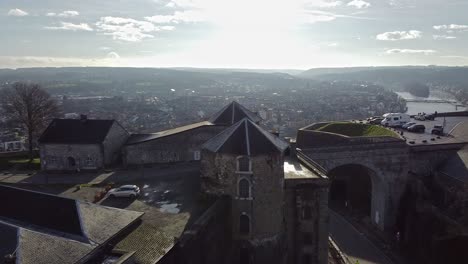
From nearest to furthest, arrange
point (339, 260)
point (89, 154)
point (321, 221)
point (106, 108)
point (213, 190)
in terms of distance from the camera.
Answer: point (213, 190), point (321, 221), point (339, 260), point (89, 154), point (106, 108)

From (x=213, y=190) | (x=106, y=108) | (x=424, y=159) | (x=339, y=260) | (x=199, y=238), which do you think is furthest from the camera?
(x=106, y=108)

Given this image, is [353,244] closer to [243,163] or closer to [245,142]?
[243,163]

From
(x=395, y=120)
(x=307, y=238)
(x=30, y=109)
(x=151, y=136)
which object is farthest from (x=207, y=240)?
(x=395, y=120)

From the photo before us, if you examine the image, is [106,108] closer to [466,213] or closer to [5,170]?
[5,170]

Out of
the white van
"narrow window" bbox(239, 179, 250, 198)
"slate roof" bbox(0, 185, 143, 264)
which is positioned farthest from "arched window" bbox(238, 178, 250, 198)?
the white van

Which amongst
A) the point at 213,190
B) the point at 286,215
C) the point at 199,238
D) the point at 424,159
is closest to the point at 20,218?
the point at 199,238

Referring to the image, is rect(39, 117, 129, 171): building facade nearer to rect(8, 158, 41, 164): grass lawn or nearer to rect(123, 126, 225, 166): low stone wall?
rect(123, 126, 225, 166): low stone wall
